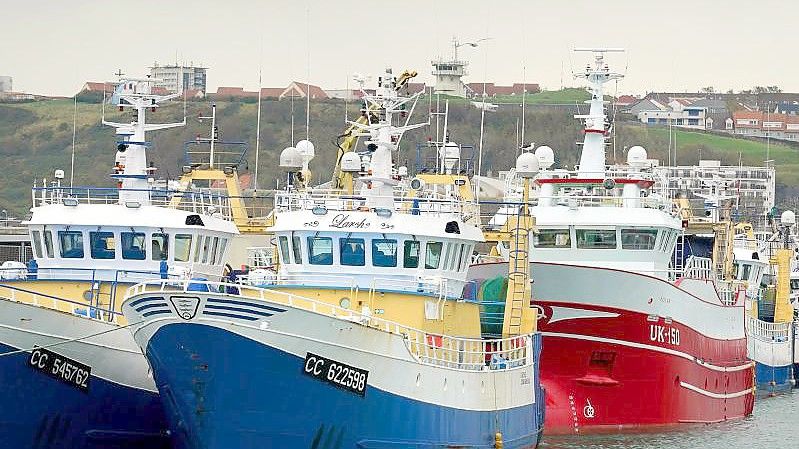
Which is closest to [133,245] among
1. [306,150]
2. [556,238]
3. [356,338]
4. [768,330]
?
[356,338]

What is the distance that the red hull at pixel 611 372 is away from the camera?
50312 mm

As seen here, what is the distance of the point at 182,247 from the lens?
42625 millimetres

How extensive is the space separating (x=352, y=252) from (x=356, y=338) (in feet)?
17.8

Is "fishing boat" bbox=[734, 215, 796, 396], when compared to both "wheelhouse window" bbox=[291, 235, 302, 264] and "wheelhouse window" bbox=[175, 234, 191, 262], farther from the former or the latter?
"wheelhouse window" bbox=[291, 235, 302, 264]

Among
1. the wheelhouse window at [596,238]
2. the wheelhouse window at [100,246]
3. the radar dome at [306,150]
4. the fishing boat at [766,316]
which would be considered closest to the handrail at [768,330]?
the fishing boat at [766,316]

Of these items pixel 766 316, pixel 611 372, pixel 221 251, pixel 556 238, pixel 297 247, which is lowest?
pixel 766 316

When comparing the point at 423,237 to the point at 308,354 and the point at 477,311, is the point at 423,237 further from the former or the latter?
the point at 308,354

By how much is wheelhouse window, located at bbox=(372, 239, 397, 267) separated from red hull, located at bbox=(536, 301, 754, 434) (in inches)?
448

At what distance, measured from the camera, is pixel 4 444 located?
124 ft

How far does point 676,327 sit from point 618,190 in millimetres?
5024

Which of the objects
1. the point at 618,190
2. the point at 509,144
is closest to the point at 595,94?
the point at 618,190

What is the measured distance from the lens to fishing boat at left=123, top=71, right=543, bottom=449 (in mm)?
33469

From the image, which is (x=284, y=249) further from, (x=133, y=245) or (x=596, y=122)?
(x=596, y=122)

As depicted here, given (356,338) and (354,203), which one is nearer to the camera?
(356,338)
